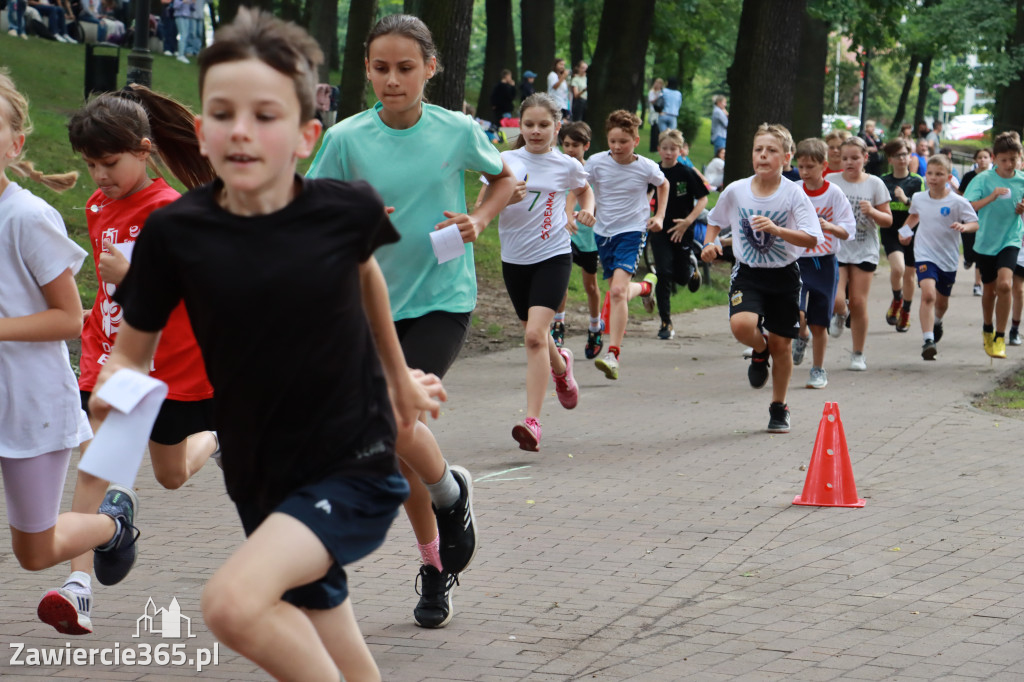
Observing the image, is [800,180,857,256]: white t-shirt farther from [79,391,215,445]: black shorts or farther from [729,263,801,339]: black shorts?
[79,391,215,445]: black shorts

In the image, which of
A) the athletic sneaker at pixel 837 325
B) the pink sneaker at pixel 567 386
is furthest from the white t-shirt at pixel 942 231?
the pink sneaker at pixel 567 386

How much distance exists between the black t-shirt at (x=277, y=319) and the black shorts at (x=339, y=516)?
0.14 ft

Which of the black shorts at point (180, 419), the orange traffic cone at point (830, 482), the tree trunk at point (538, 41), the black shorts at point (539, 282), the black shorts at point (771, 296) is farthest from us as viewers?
the tree trunk at point (538, 41)

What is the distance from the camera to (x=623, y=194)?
1303 centimetres

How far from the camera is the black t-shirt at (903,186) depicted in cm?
1575

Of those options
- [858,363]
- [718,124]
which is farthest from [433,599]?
[718,124]

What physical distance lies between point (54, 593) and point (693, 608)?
2430 mm

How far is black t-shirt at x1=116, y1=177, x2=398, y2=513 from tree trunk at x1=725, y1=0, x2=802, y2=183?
18.1m

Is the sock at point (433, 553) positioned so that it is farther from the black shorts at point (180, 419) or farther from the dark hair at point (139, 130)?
the dark hair at point (139, 130)

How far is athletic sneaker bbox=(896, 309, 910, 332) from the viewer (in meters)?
15.8

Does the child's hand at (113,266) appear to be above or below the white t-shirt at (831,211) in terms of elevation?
below

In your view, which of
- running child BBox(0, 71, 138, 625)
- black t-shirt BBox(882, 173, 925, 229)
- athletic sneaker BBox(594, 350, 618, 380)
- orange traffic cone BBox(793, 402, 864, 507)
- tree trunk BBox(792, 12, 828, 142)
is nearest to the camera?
running child BBox(0, 71, 138, 625)

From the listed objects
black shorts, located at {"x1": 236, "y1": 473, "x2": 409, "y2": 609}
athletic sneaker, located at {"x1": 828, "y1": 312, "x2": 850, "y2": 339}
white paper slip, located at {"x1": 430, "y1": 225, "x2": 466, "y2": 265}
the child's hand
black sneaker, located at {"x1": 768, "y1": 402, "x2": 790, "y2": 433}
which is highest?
white paper slip, located at {"x1": 430, "y1": 225, "x2": 466, "y2": 265}

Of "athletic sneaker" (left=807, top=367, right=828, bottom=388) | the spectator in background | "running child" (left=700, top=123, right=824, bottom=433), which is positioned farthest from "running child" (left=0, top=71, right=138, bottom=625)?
the spectator in background
